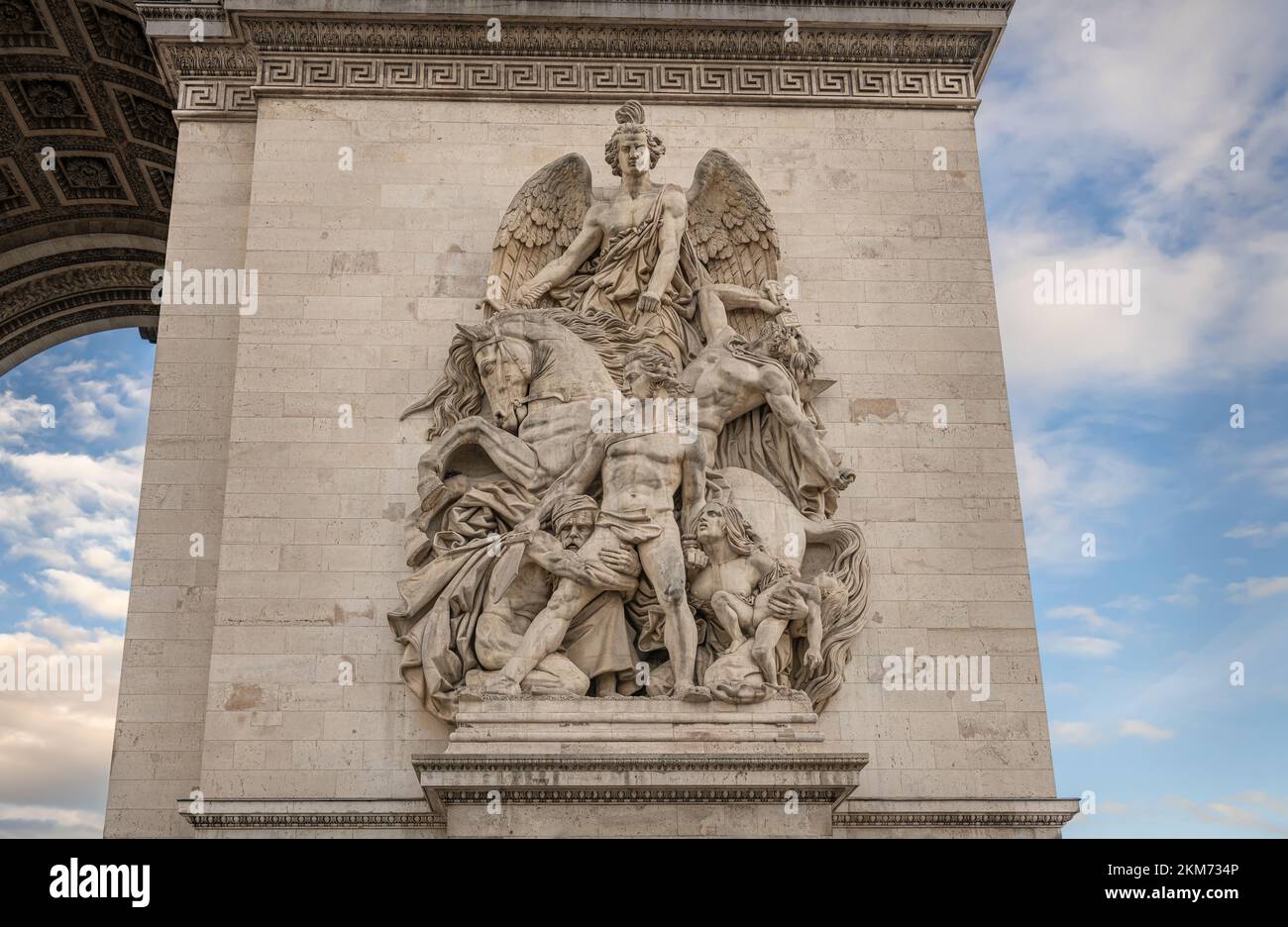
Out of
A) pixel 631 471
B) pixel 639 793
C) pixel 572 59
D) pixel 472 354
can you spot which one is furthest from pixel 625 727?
pixel 572 59

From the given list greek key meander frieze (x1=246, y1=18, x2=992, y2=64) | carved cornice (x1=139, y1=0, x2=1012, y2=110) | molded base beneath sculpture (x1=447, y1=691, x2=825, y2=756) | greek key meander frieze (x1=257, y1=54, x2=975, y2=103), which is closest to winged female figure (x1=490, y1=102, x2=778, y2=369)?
greek key meander frieze (x1=257, y1=54, x2=975, y2=103)

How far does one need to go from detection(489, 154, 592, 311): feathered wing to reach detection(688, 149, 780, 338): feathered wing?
1206 mm

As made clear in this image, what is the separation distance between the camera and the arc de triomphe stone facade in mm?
12039

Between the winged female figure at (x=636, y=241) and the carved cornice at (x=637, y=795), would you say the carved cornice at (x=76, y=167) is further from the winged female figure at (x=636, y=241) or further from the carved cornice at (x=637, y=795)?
the carved cornice at (x=637, y=795)

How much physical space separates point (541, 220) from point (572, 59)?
7.62 feet

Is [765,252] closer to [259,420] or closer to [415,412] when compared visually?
[415,412]

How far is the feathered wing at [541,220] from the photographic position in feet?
46.9

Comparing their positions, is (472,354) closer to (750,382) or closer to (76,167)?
(750,382)

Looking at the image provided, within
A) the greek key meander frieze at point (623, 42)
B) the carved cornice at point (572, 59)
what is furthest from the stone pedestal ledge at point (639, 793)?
the greek key meander frieze at point (623, 42)

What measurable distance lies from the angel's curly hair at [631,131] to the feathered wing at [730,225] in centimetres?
55

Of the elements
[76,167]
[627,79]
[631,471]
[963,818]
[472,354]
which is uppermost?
[76,167]

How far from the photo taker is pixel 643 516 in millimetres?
12383
